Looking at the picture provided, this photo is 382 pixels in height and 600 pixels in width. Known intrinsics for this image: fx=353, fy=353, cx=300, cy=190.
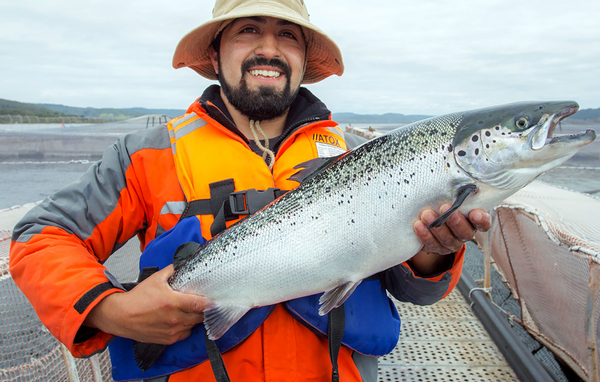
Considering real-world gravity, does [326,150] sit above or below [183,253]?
above

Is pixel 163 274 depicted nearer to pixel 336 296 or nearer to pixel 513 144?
pixel 336 296

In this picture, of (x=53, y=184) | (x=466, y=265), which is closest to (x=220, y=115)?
(x=466, y=265)

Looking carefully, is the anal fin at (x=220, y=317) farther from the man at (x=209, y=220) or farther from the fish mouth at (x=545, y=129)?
the fish mouth at (x=545, y=129)

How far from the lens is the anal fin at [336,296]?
1.84 metres

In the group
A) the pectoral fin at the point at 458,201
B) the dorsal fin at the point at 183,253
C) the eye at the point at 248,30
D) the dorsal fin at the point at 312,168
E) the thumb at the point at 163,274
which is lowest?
the thumb at the point at 163,274

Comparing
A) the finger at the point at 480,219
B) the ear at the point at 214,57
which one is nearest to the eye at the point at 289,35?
the ear at the point at 214,57

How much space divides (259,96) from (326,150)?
60cm

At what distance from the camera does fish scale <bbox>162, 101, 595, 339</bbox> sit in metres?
1.72

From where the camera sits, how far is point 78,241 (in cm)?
196

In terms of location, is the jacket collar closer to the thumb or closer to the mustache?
the mustache

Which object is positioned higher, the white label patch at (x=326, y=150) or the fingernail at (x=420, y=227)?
the white label patch at (x=326, y=150)

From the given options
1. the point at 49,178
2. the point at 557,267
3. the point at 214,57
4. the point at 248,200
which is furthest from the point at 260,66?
the point at 49,178

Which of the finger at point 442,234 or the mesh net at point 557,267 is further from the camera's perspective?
the mesh net at point 557,267

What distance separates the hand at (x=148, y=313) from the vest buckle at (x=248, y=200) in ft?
1.74
